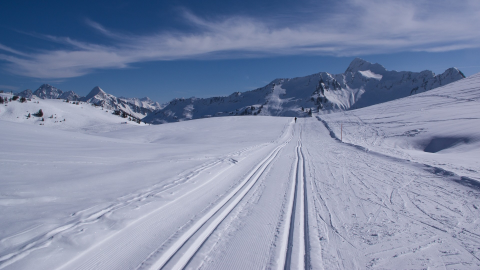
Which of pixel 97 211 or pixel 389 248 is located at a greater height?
pixel 97 211

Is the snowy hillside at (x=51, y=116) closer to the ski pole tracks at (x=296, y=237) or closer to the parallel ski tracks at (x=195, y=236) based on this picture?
the parallel ski tracks at (x=195, y=236)

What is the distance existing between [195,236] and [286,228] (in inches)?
64.4

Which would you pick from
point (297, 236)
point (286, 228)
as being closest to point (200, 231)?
point (286, 228)

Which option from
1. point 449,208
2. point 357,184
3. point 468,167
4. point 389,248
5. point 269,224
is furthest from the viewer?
point 468,167

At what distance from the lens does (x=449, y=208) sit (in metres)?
4.86

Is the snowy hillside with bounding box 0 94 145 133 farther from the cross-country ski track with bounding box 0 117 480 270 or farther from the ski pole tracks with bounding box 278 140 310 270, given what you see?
the ski pole tracks with bounding box 278 140 310 270

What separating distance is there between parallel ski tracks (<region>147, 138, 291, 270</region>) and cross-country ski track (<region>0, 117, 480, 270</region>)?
0.05ft

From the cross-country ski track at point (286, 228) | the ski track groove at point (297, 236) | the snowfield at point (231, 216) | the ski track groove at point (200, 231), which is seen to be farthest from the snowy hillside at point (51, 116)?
the ski track groove at point (297, 236)

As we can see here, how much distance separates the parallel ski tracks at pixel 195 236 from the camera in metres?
3.10

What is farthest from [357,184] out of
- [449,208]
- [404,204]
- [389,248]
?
[389,248]

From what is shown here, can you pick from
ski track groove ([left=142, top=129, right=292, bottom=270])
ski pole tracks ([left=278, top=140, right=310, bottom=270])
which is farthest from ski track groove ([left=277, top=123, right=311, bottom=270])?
ski track groove ([left=142, top=129, right=292, bottom=270])

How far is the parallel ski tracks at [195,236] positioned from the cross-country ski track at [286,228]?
0.05 ft

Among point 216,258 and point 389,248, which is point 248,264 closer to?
point 216,258

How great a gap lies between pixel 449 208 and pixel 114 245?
21.6ft
